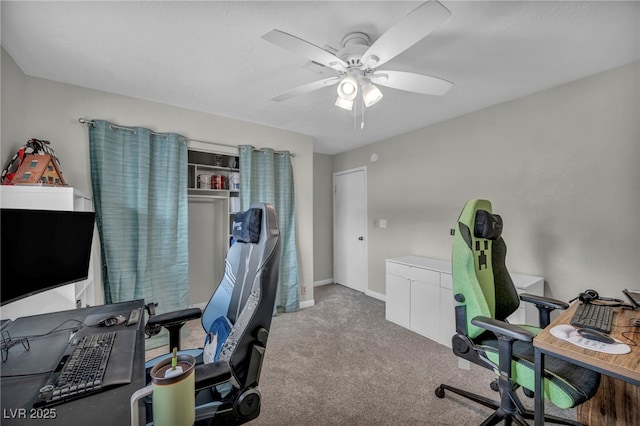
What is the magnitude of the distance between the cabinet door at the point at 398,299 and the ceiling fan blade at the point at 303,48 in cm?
232

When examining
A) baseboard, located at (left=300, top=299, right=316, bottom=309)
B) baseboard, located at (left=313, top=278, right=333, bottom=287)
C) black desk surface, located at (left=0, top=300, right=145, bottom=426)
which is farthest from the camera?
baseboard, located at (left=313, top=278, right=333, bottom=287)

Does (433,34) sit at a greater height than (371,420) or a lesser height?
greater

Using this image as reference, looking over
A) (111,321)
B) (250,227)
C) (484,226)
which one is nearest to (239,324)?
(250,227)

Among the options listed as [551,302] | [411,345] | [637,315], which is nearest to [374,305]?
[411,345]

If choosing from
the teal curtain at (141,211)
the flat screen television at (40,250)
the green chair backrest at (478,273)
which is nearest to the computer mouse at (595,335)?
the green chair backrest at (478,273)

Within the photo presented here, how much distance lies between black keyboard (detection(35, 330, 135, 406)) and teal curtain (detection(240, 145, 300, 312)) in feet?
7.10

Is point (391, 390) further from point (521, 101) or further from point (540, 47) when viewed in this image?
point (521, 101)

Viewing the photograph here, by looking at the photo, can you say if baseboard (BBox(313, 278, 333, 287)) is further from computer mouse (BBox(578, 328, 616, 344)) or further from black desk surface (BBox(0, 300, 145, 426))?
computer mouse (BBox(578, 328, 616, 344))

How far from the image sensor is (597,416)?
4.68 ft

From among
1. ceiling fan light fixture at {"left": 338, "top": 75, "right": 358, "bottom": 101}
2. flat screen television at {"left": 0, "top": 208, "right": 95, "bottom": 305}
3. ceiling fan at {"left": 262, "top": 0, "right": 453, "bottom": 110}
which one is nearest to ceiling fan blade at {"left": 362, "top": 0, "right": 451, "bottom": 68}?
ceiling fan at {"left": 262, "top": 0, "right": 453, "bottom": 110}

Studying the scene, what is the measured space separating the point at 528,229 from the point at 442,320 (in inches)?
46.8

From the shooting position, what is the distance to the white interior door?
166 inches

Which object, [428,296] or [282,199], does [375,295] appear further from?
[282,199]

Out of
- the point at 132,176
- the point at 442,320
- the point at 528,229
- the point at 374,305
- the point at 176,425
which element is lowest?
the point at 374,305
